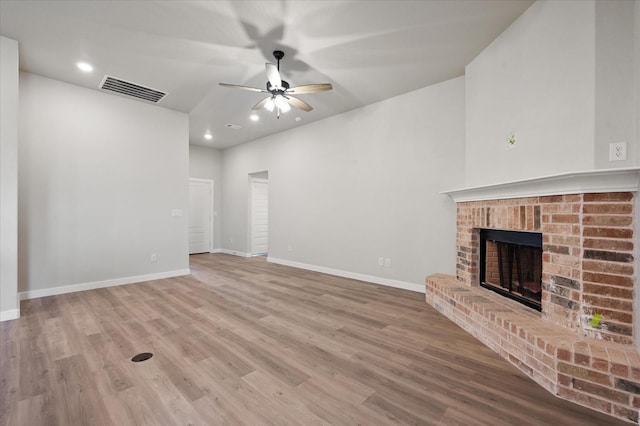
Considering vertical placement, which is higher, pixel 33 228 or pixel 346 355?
pixel 33 228

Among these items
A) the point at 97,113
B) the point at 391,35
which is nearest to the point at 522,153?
the point at 391,35

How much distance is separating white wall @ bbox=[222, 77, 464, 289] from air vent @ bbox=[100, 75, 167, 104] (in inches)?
100

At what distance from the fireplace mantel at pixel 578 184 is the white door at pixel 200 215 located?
7.12m

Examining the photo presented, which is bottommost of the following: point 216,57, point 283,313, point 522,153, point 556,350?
point 283,313

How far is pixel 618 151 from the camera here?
1.81 meters

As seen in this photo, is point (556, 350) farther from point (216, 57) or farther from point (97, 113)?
point (97, 113)

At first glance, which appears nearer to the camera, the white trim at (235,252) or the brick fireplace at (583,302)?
the brick fireplace at (583,302)

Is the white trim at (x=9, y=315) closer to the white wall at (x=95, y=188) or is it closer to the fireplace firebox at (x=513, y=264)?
the white wall at (x=95, y=188)

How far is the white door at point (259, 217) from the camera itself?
284 inches

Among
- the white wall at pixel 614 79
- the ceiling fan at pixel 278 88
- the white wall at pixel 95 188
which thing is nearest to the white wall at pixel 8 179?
the white wall at pixel 95 188

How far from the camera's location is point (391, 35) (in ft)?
9.18

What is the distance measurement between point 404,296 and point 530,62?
2.88 meters

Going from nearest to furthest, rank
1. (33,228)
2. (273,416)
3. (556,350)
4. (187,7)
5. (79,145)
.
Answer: (273,416) → (556,350) → (187,7) → (33,228) → (79,145)

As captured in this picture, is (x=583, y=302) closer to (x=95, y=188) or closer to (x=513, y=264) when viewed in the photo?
(x=513, y=264)
